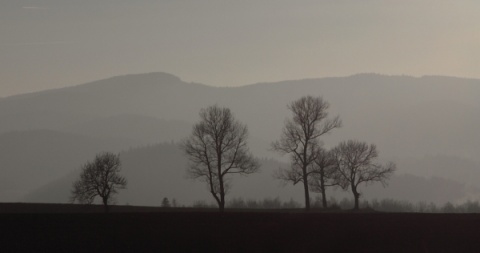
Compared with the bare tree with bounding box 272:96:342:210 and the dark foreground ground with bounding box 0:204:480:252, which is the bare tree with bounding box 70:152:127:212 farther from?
the dark foreground ground with bounding box 0:204:480:252

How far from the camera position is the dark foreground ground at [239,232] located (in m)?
35.9

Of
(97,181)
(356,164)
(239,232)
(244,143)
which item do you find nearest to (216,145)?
(244,143)

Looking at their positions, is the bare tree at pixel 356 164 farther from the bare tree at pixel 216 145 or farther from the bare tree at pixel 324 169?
the bare tree at pixel 216 145

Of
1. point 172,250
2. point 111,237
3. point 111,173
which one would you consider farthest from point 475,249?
point 111,173

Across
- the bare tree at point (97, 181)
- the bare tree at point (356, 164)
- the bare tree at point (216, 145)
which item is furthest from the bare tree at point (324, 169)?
the bare tree at point (97, 181)

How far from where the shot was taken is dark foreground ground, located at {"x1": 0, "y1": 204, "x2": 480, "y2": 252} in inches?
1415

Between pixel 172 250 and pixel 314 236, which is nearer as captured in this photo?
pixel 172 250

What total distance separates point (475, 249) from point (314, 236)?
9.33 meters

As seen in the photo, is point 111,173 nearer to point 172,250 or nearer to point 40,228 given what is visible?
point 40,228

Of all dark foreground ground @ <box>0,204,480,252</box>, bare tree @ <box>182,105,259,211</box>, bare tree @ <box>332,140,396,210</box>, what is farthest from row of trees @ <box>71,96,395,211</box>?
dark foreground ground @ <box>0,204,480,252</box>

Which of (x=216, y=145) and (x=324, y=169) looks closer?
(x=216, y=145)

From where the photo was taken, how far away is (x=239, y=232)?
3900cm

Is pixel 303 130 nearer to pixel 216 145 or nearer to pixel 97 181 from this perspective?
pixel 216 145

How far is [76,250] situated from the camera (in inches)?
1383
